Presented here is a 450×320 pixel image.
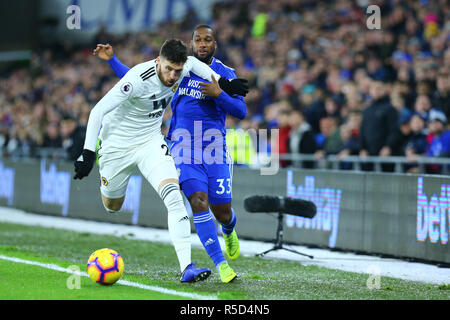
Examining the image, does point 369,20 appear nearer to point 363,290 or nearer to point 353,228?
point 353,228

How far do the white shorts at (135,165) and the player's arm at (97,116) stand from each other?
61cm

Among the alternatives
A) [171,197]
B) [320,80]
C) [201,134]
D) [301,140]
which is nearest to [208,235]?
[171,197]

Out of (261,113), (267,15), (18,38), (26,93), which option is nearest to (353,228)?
(261,113)

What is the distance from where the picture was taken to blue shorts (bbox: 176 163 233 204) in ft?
26.1

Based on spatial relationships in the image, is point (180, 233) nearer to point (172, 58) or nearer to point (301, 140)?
point (172, 58)

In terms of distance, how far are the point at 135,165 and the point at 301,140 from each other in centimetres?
628

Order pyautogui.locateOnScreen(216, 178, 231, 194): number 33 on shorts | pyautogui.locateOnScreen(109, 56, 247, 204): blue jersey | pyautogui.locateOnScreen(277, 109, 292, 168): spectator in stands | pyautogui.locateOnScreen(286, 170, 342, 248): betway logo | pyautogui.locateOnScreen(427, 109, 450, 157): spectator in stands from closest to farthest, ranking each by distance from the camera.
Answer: pyautogui.locateOnScreen(109, 56, 247, 204): blue jersey
pyautogui.locateOnScreen(216, 178, 231, 194): number 33 on shorts
pyautogui.locateOnScreen(427, 109, 450, 157): spectator in stands
pyautogui.locateOnScreen(286, 170, 342, 248): betway logo
pyautogui.locateOnScreen(277, 109, 292, 168): spectator in stands

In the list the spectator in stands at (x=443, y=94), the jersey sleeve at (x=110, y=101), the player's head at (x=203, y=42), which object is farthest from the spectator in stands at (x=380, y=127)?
the jersey sleeve at (x=110, y=101)

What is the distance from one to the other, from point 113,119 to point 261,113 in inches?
403

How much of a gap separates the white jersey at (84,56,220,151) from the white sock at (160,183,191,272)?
2.61 ft

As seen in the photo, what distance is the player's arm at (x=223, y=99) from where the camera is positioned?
781cm

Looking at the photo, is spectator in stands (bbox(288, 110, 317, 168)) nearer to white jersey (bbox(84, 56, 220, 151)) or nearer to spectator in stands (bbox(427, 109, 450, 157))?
spectator in stands (bbox(427, 109, 450, 157))

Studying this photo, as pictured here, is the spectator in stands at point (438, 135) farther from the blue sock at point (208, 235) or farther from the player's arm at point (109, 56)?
the player's arm at point (109, 56)

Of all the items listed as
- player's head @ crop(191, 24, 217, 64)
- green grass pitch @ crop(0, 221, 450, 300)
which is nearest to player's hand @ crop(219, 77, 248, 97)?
player's head @ crop(191, 24, 217, 64)
